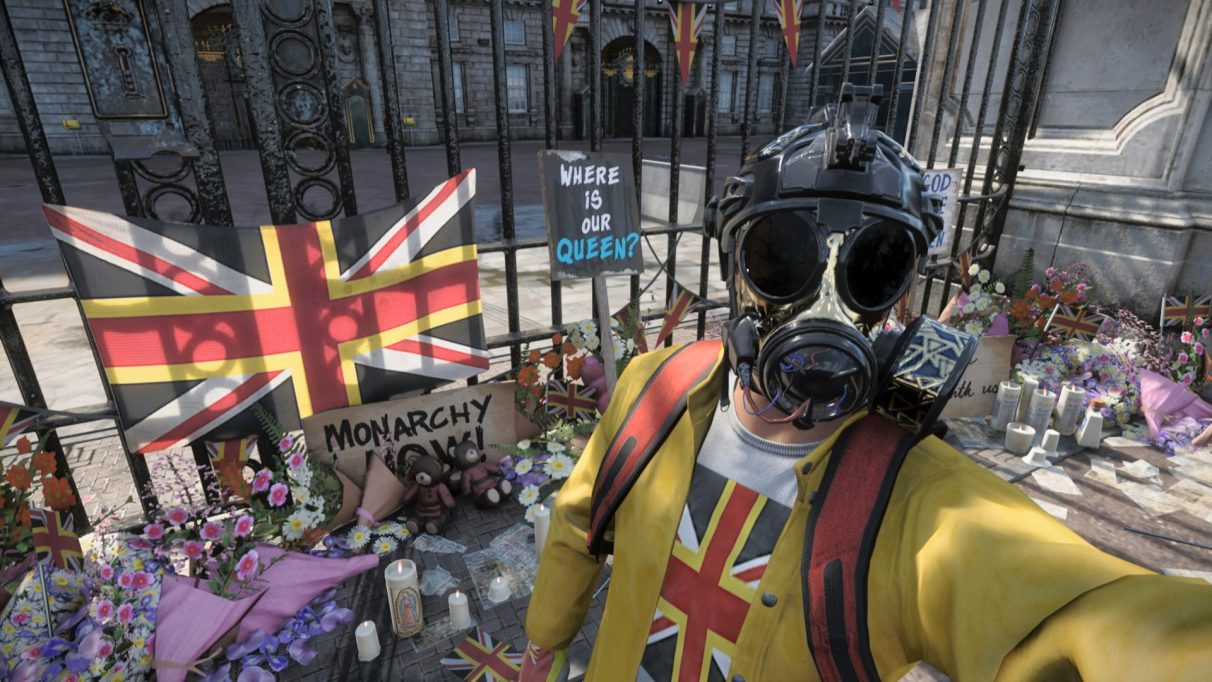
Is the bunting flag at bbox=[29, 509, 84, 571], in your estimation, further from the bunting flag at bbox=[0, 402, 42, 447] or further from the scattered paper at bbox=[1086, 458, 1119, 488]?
the scattered paper at bbox=[1086, 458, 1119, 488]

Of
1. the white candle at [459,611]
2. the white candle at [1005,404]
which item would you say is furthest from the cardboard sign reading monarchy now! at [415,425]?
the white candle at [1005,404]

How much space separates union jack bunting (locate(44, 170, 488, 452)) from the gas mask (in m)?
2.12

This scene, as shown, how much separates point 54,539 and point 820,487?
122 inches

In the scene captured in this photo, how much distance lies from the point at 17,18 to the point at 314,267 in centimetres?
2173

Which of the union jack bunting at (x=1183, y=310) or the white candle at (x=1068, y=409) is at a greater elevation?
the union jack bunting at (x=1183, y=310)

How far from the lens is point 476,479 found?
3.29 m

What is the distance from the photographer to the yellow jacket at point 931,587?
645 mm

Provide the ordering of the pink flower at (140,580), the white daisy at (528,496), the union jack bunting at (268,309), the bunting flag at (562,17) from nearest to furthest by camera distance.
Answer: the pink flower at (140,580)
the union jack bunting at (268,309)
the bunting flag at (562,17)
the white daisy at (528,496)

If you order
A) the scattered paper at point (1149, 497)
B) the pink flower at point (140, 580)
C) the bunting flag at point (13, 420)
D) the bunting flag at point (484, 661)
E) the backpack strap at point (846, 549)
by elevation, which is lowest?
the scattered paper at point (1149, 497)

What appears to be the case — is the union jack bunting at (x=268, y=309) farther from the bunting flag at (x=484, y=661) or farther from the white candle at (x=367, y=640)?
the bunting flag at (x=484, y=661)

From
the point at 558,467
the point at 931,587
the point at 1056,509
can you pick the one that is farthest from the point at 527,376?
the point at 1056,509

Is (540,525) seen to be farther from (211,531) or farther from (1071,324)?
(1071,324)

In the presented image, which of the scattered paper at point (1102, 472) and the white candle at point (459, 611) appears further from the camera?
the scattered paper at point (1102, 472)

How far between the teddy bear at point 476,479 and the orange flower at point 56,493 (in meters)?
1.64
